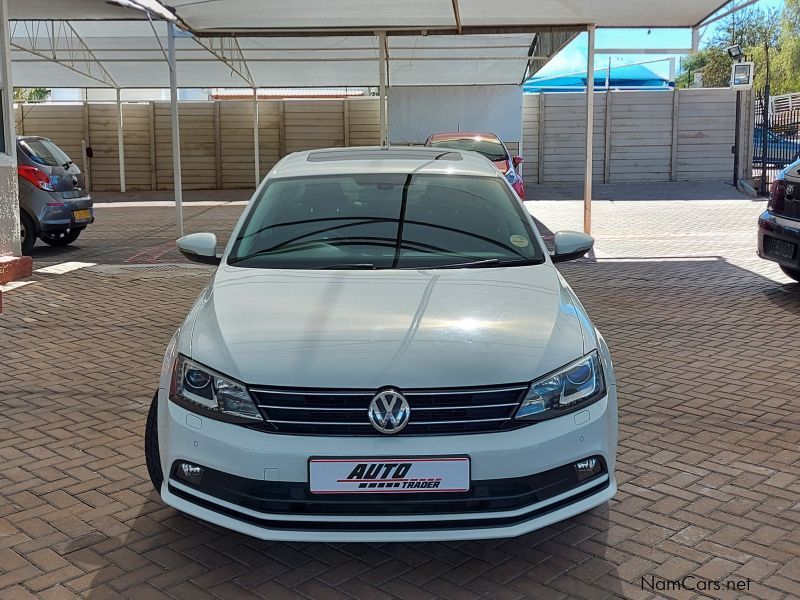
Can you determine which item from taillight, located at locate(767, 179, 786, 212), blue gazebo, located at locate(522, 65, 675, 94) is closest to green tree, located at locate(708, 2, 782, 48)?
blue gazebo, located at locate(522, 65, 675, 94)

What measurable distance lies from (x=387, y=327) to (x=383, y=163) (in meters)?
1.82

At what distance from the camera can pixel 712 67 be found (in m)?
60.3

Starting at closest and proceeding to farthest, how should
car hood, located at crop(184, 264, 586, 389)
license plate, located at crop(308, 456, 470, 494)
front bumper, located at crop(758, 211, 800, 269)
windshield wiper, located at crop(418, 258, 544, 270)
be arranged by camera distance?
license plate, located at crop(308, 456, 470, 494), car hood, located at crop(184, 264, 586, 389), windshield wiper, located at crop(418, 258, 544, 270), front bumper, located at crop(758, 211, 800, 269)

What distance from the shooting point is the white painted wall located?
25.0 metres

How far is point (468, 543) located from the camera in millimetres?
3664

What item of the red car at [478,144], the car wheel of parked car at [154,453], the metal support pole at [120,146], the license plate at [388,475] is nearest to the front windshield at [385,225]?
the car wheel of parked car at [154,453]

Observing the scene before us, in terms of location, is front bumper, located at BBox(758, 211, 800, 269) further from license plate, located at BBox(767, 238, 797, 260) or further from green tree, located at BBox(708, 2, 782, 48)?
green tree, located at BBox(708, 2, 782, 48)

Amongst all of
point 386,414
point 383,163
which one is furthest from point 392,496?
point 383,163

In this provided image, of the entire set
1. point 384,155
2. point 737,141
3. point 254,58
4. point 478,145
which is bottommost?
point 384,155

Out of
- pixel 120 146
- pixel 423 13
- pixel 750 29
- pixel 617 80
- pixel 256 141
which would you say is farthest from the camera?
pixel 750 29

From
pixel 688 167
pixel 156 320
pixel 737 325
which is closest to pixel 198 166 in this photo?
pixel 688 167

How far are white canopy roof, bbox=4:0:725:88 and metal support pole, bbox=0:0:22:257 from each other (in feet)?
5.20

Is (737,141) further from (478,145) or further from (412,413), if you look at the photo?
(412,413)

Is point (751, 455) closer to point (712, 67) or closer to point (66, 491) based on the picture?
point (66, 491)
